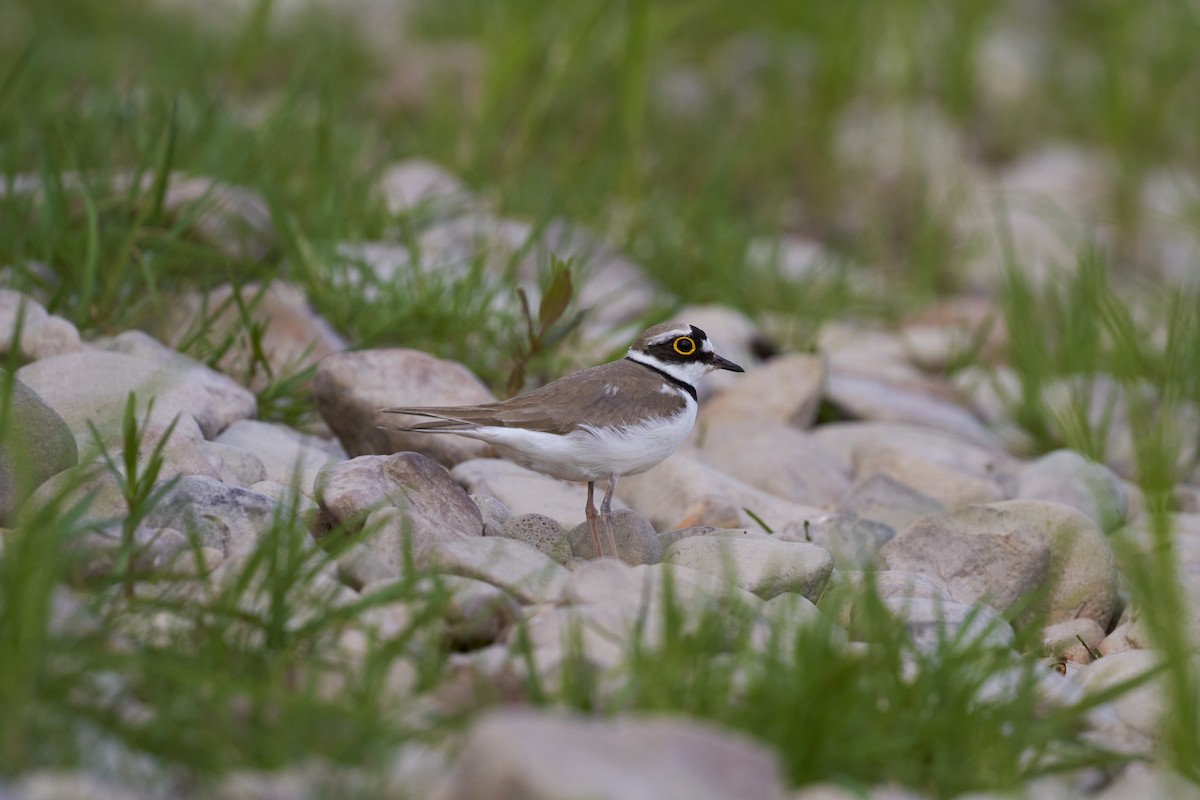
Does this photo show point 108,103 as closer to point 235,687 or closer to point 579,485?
point 579,485

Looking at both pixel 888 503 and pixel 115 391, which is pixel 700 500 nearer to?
pixel 888 503

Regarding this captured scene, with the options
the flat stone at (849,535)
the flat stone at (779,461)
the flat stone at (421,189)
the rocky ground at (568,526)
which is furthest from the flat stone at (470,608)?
the flat stone at (421,189)

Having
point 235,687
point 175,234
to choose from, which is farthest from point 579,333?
point 235,687

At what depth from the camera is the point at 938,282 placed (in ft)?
26.3

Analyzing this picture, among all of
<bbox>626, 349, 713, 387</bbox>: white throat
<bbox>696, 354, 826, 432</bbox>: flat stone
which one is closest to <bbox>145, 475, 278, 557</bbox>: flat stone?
<bbox>626, 349, 713, 387</bbox>: white throat

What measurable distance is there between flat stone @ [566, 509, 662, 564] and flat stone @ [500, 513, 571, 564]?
0.10 feet

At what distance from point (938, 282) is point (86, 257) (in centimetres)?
498

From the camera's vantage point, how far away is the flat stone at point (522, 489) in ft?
13.2

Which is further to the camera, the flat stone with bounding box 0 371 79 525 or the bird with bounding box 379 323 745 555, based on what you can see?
the bird with bounding box 379 323 745 555

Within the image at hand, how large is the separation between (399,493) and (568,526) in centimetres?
73

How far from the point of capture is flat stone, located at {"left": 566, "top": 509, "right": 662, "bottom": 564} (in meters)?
3.50

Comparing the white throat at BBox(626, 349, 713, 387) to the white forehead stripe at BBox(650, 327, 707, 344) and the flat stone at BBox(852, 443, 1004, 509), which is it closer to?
the white forehead stripe at BBox(650, 327, 707, 344)

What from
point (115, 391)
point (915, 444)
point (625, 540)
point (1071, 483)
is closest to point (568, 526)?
point (625, 540)

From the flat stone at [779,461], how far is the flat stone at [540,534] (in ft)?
3.88
